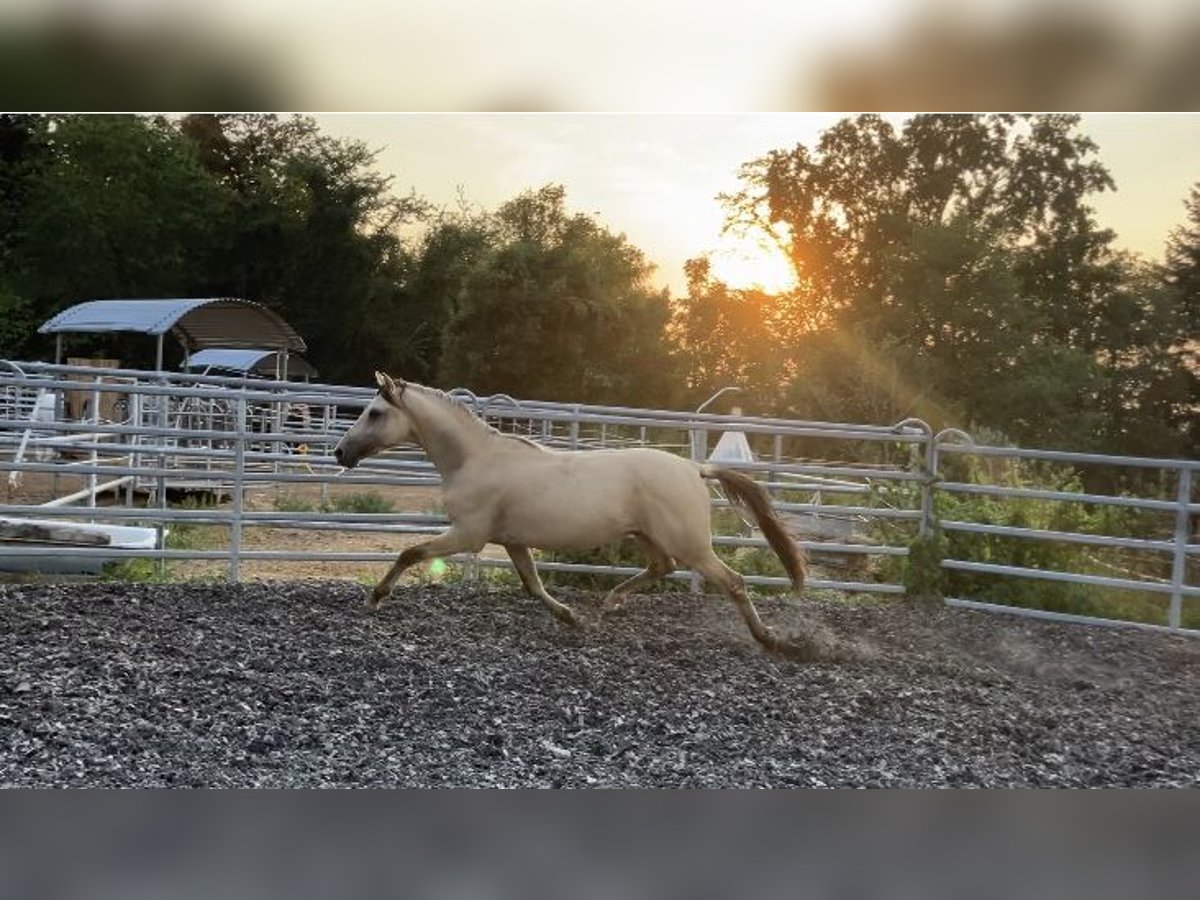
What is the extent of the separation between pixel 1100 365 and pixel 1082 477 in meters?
1.67

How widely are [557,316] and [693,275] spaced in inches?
34.4

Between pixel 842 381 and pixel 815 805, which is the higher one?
pixel 842 381

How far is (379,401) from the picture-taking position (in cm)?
430

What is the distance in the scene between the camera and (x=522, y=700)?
3588 millimetres

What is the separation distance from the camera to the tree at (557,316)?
21.7 ft

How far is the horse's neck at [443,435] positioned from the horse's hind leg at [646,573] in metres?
0.74

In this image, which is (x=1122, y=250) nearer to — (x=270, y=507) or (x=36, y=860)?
(x=270, y=507)

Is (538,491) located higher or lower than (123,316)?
lower

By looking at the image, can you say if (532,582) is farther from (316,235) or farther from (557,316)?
(316,235)

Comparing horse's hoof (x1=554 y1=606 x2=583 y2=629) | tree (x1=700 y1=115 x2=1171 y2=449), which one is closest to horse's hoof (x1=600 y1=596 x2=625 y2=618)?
horse's hoof (x1=554 y1=606 x2=583 y2=629)

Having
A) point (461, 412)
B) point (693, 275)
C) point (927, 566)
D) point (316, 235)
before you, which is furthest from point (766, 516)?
point (316, 235)

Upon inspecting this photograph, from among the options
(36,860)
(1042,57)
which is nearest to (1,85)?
(36,860)

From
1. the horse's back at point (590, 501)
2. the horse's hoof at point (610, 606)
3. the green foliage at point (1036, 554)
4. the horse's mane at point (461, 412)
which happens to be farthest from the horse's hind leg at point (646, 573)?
the green foliage at point (1036, 554)

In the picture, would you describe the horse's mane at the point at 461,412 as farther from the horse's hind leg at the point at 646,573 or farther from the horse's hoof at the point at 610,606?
the horse's hoof at the point at 610,606
